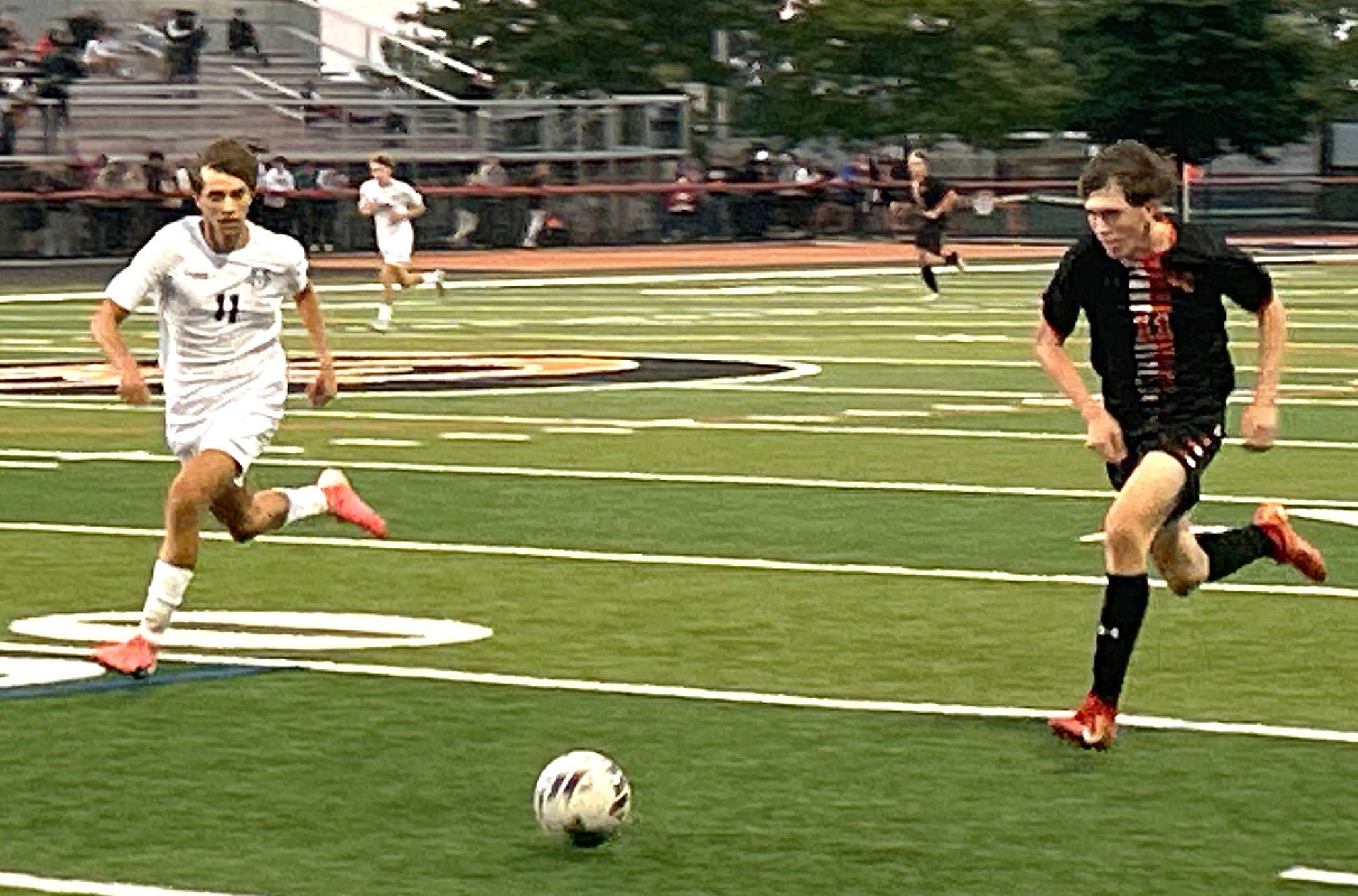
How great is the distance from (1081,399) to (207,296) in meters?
3.11

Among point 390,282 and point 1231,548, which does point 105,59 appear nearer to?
point 390,282

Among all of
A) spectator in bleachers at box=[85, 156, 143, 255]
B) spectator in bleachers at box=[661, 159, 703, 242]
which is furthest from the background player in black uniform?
spectator in bleachers at box=[661, 159, 703, 242]

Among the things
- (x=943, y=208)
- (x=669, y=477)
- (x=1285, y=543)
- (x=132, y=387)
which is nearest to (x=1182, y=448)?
(x=1285, y=543)

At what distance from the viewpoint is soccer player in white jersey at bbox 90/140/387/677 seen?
11.6 m

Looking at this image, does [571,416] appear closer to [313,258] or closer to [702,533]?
[702,533]

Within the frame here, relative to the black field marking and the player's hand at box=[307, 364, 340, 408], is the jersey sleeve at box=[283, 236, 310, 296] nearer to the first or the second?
the player's hand at box=[307, 364, 340, 408]

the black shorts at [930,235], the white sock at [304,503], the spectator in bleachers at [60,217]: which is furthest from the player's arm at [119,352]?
the spectator in bleachers at [60,217]

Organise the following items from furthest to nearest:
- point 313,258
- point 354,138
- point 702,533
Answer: point 354,138
point 313,258
point 702,533

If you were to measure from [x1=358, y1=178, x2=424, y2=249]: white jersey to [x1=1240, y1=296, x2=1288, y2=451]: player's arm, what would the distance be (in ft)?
84.2

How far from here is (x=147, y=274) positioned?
11.8 m

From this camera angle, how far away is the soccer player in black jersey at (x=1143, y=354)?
33.0ft

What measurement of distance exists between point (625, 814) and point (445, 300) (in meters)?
30.8

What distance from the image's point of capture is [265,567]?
14398mm

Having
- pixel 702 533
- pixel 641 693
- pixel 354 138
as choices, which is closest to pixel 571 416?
pixel 702 533
